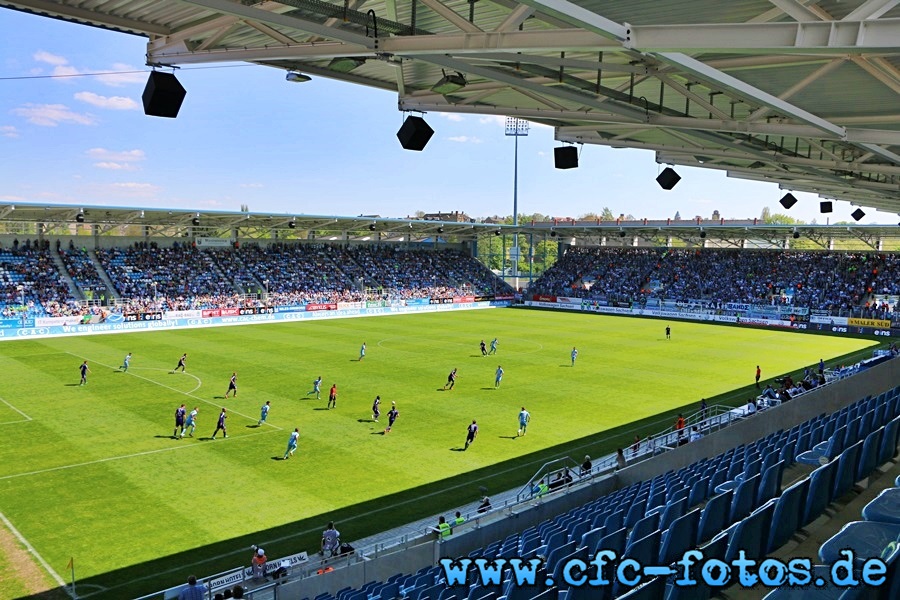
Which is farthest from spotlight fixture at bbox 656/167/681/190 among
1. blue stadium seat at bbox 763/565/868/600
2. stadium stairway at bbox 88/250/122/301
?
stadium stairway at bbox 88/250/122/301

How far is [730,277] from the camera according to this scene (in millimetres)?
67312

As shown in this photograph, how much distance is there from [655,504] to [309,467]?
11.7m

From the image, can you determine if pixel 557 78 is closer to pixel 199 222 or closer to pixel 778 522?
pixel 778 522

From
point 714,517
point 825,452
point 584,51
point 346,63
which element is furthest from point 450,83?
point 825,452

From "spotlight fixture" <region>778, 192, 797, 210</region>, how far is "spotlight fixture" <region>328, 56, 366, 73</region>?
75.4ft

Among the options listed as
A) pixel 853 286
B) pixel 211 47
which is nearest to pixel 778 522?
pixel 211 47

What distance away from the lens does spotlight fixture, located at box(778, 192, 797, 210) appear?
1101 inches

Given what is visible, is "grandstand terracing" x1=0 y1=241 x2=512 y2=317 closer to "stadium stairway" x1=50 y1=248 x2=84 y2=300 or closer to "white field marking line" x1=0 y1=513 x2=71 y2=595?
"stadium stairway" x1=50 y1=248 x2=84 y2=300

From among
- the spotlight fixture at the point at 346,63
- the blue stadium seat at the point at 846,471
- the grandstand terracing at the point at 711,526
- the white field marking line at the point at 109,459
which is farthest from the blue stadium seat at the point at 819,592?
the white field marking line at the point at 109,459

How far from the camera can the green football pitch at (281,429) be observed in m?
15.1

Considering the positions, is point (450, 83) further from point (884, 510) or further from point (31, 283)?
point (31, 283)

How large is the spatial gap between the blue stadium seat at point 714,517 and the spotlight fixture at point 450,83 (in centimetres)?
717

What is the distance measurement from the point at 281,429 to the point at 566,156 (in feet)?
43.4

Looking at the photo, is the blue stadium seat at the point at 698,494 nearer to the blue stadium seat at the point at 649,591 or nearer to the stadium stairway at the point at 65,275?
the blue stadium seat at the point at 649,591
